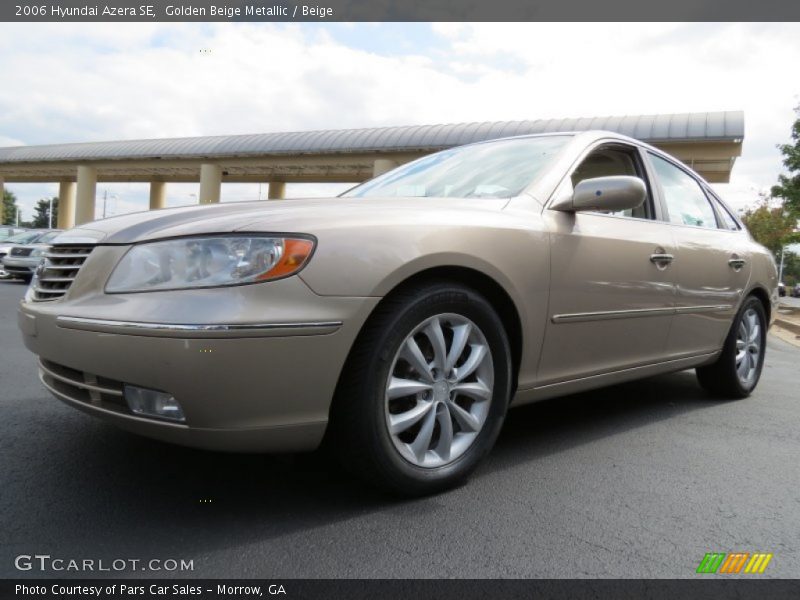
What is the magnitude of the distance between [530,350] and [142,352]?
150 cm

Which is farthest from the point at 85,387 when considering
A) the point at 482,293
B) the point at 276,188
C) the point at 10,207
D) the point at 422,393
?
the point at 10,207

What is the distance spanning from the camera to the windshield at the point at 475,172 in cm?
286

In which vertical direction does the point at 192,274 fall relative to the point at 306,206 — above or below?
below

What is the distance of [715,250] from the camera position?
148 inches

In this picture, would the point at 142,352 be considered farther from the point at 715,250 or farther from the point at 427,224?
the point at 715,250

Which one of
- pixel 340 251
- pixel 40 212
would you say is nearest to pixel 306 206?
A: pixel 340 251

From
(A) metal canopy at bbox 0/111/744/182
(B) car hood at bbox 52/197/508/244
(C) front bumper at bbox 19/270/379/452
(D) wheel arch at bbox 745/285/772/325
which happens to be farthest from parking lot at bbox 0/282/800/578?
(A) metal canopy at bbox 0/111/744/182

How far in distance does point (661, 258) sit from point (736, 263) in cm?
107

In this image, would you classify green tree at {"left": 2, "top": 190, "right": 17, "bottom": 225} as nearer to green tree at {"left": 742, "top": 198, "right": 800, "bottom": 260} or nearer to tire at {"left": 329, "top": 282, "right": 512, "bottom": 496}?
green tree at {"left": 742, "top": 198, "right": 800, "bottom": 260}

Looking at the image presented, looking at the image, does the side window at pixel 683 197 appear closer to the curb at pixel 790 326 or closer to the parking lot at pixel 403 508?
the parking lot at pixel 403 508

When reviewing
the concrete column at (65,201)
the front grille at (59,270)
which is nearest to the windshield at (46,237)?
the front grille at (59,270)

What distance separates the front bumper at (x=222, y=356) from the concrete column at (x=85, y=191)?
29.7m

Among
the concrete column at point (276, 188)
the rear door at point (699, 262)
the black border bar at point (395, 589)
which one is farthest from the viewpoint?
the concrete column at point (276, 188)

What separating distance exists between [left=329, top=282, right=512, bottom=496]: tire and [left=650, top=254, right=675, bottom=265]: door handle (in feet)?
3.87
